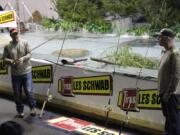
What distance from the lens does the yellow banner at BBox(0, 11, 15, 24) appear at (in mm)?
10133

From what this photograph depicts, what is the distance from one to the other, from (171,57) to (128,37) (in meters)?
2.79

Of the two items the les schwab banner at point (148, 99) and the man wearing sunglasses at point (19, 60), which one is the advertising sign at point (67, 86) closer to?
the man wearing sunglasses at point (19, 60)

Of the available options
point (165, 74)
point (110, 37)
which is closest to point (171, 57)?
point (165, 74)

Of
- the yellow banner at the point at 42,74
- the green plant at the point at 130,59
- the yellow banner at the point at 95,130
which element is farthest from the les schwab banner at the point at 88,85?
the yellow banner at the point at 95,130

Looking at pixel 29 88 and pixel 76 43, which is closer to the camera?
pixel 29 88

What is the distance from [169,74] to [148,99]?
47.4 inches

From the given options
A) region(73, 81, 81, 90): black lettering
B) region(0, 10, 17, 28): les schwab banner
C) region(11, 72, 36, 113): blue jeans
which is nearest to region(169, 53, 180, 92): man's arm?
region(73, 81, 81, 90): black lettering

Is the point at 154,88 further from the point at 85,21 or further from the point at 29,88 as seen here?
the point at 85,21

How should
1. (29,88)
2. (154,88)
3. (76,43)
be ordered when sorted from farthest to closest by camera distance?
(76,43), (29,88), (154,88)

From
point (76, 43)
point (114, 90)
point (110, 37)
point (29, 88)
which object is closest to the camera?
point (114, 90)

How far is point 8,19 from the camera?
→ 10180mm

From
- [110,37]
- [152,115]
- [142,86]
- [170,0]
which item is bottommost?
[152,115]

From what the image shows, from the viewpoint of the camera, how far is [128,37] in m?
8.36

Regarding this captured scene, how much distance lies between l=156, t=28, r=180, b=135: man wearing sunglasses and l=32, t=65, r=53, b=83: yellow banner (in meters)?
3.46
